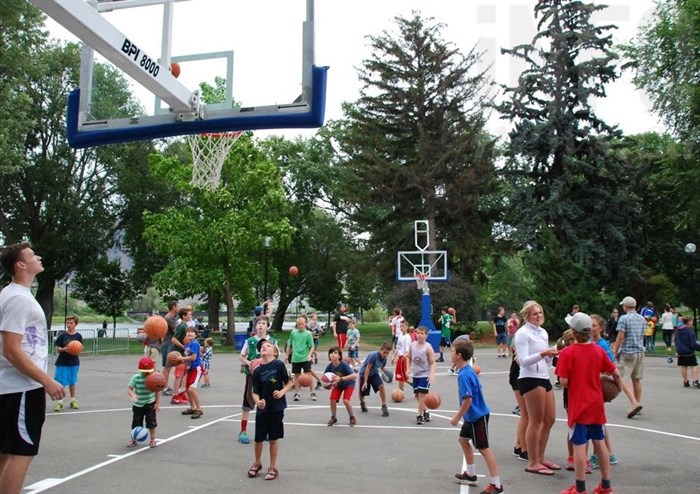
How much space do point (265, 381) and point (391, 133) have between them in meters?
35.1

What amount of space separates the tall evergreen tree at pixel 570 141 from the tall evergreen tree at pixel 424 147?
4.22 metres

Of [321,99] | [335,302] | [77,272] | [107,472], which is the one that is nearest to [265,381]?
[107,472]

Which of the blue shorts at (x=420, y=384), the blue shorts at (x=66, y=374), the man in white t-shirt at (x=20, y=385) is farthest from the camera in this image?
the blue shorts at (x=66, y=374)

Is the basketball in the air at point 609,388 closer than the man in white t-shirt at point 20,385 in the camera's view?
No

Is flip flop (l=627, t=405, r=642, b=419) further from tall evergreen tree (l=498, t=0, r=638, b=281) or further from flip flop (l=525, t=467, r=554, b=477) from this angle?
tall evergreen tree (l=498, t=0, r=638, b=281)

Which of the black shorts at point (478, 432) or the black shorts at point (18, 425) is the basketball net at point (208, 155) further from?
the black shorts at point (18, 425)

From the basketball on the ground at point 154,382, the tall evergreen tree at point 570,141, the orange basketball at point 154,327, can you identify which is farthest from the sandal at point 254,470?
the tall evergreen tree at point 570,141

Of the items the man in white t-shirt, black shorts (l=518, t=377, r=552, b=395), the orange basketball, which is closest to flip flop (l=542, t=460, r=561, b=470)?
black shorts (l=518, t=377, r=552, b=395)

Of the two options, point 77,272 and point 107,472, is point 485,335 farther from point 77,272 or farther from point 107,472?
point 107,472

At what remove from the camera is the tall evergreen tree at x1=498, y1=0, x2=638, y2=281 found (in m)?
34.9

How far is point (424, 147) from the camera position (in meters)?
40.0

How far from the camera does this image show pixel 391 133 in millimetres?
41719

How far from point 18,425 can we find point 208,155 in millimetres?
9576

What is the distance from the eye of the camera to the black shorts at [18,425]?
4.55 meters
